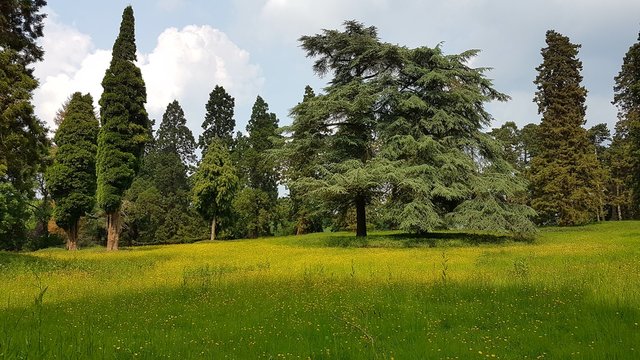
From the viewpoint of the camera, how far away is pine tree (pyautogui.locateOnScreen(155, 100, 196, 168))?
8494cm

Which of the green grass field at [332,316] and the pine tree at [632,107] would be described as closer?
the green grass field at [332,316]

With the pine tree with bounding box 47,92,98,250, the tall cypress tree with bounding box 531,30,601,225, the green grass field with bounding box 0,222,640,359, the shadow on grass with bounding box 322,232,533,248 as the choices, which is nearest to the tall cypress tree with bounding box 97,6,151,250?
the pine tree with bounding box 47,92,98,250

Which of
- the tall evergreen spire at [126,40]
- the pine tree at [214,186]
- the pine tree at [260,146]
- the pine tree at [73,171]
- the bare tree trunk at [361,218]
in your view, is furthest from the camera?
the pine tree at [260,146]

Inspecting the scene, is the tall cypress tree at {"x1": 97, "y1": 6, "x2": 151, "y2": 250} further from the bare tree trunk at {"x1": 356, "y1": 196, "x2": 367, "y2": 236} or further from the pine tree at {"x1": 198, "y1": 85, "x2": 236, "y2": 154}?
the pine tree at {"x1": 198, "y1": 85, "x2": 236, "y2": 154}

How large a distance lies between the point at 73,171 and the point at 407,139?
31.1 metres

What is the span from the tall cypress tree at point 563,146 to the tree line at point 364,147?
0.41 ft

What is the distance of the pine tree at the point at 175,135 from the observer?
8494 centimetres

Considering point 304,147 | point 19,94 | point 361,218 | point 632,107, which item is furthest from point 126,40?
point 632,107

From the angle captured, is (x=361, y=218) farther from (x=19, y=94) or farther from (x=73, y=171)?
(x=73, y=171)

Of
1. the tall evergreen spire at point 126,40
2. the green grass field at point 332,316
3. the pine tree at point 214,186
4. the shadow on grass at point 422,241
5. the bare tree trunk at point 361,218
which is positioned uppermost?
the tall evergreen spire at point 126,40

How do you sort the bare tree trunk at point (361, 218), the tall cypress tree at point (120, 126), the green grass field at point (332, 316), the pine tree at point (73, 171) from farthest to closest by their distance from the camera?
the pine tree at point (73, 171) → the tall cypress tree at point (120, 126) → the bare tree trunk at point (361, 218) → the green grass field at point (332, 316)

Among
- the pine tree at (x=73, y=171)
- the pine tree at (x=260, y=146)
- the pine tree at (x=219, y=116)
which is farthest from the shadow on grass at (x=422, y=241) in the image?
the pine tree at (x=219, y=116)

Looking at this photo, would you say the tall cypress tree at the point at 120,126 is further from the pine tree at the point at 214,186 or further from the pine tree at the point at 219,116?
the pine tree at the point at 219,116

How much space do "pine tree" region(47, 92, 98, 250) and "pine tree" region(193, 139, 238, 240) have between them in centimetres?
1285
